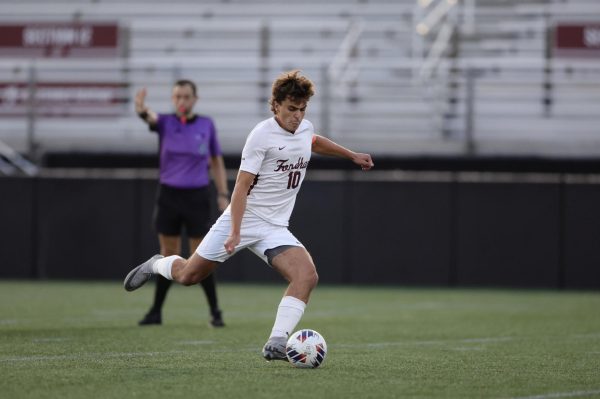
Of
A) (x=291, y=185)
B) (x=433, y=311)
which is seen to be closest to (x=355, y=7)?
(x=433, y=311)

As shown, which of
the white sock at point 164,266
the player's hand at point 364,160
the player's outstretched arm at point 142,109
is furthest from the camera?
the player's outstretched arm at point 142,109

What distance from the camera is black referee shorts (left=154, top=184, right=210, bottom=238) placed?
33.2 ft

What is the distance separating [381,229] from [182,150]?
283 inches

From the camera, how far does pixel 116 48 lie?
18.8 meters

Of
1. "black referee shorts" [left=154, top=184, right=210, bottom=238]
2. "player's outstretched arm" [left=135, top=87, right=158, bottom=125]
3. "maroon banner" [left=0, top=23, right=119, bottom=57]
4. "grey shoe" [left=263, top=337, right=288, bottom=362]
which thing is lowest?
"grey shoe" [left=263, top=337, right=288, bottom=362]

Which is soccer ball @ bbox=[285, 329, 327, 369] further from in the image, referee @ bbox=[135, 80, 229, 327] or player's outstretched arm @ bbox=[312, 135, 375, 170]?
referee @ bbox=[135, 80, 229, 327]

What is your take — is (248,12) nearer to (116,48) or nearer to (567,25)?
(116,48)

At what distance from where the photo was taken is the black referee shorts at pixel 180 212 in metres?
10.1

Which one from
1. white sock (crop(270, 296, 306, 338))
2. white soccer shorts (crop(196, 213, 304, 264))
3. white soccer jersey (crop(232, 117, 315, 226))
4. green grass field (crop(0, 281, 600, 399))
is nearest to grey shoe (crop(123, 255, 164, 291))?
green grass field (crop(0, 281, 600, 399))

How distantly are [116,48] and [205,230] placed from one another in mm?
9383

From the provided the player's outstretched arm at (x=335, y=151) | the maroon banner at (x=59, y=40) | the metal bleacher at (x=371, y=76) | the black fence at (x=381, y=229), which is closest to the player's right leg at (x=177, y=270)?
the player's outstretched arm at (x=335, y=151)

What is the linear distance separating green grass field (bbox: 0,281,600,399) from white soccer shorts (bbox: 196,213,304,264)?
→ 698 millimetres

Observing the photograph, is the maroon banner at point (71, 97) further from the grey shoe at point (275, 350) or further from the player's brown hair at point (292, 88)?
the grey shoe at point (275, 350)

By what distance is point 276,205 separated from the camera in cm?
711
